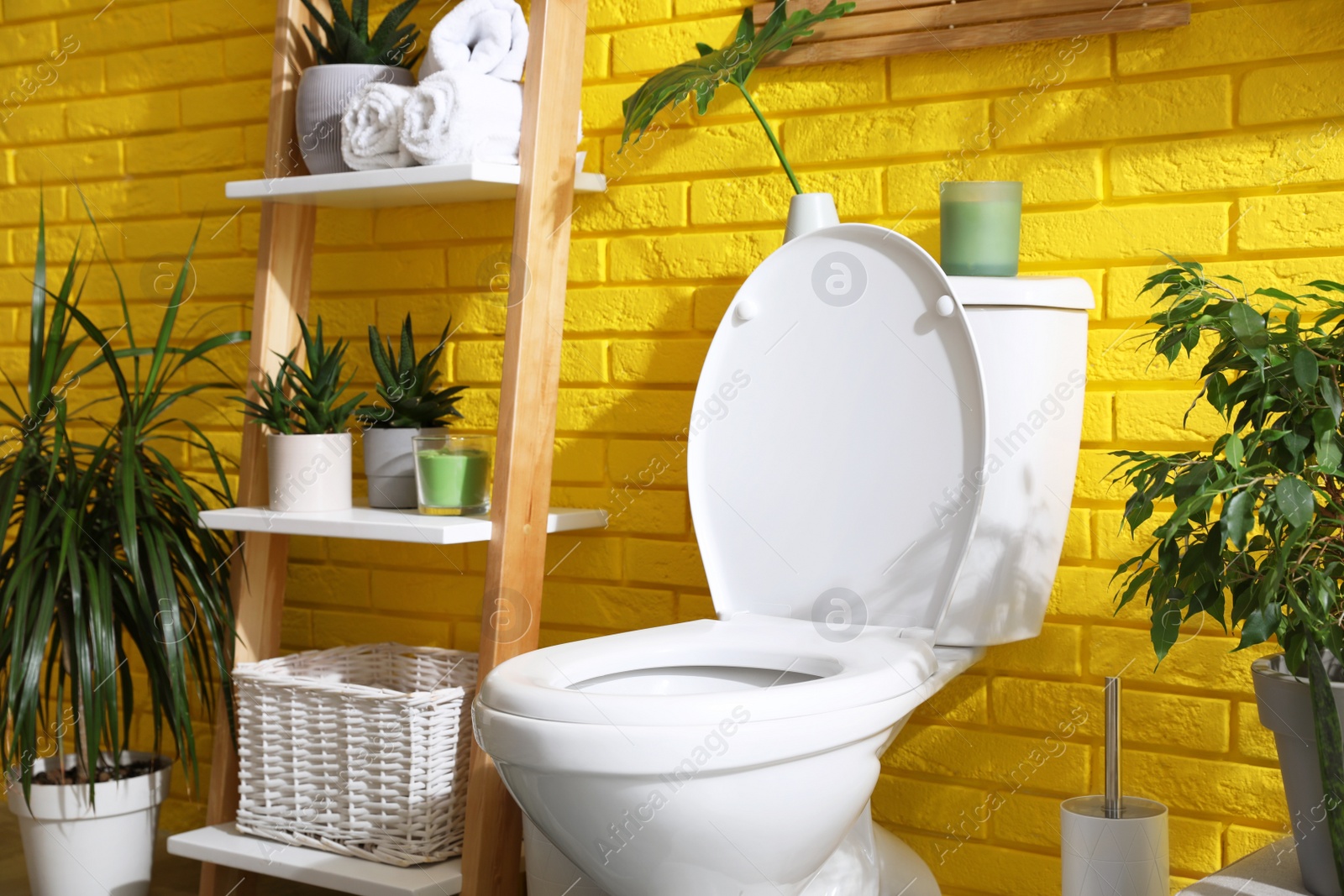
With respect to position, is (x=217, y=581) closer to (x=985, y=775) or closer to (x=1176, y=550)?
(x=985, y=775)

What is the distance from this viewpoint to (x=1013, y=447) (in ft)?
4.77

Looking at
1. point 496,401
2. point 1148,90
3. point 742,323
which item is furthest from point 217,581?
point 1148,90

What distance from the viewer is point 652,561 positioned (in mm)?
1906

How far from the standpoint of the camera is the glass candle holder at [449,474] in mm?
1692

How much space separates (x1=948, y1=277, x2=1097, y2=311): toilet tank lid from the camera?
145 centimetres

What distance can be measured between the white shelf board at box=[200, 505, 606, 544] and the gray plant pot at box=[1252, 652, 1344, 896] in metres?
0.94

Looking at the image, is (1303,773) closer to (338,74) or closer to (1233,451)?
(1233,451)

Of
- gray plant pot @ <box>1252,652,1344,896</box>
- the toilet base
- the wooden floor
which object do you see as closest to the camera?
gray plant pot @ <box>1252,652,1344,896</box>

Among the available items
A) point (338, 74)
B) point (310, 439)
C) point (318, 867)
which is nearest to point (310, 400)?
point (310, 439)

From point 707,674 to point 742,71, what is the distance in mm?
837

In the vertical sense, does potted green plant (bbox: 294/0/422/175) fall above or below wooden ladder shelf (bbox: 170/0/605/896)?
above

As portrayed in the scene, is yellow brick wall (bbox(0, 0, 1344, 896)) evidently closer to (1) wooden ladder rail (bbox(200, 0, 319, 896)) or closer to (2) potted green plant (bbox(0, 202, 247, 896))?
(1) wooden ladder rail (bbox(200, 0, 319, 896))

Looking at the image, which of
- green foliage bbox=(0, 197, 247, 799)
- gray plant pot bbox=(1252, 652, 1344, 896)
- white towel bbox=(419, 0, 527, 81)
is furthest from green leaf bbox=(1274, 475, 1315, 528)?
green foliage bbox=(0, 197, 247, 799)

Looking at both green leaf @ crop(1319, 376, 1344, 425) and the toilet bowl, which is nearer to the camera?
green leaf @ crop(1319, 376, 1344, 425)
